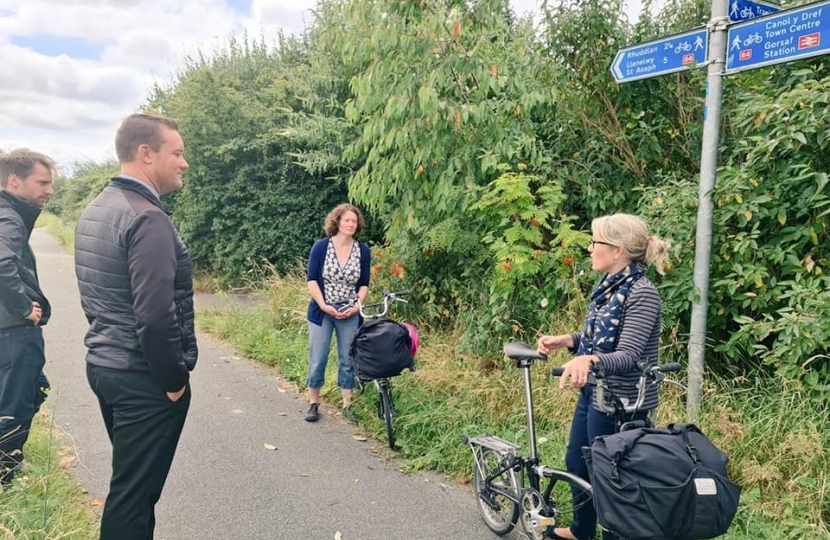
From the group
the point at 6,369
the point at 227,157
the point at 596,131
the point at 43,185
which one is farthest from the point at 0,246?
the point at 227,157

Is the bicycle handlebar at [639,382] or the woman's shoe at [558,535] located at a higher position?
the bicycle handlebar at [639,382]

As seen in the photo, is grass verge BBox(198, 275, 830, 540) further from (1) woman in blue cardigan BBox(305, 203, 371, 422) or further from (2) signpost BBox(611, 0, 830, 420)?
(1) woman in blue cardigan BBox(305, 203, 371, 422)

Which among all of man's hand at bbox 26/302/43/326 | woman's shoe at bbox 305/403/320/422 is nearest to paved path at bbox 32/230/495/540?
woman's shoe at bbox 305/403/320/422

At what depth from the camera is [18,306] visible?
3434 mm

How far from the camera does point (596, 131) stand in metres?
5.52

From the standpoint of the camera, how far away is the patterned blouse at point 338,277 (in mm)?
5052

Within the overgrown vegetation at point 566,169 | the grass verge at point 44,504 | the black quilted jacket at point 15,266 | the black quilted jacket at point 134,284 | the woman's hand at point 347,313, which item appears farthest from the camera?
the woman's hand at point 347,313

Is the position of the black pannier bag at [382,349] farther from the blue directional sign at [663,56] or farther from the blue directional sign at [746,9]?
the blue directional sign at [746,9]

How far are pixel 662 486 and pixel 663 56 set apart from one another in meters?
2.84

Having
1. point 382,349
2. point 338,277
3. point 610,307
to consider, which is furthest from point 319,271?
point 610,307

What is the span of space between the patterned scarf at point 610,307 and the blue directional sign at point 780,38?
1619 millimetres

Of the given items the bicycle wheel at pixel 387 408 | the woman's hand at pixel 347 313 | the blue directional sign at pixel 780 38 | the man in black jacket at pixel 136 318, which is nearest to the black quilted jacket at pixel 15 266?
the man in black jacket at pixel 136 318

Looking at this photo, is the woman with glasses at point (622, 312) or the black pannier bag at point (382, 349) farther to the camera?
the black pannier bag at point (382, 349)

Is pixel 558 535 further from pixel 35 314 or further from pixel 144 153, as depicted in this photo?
pixel 35 314
